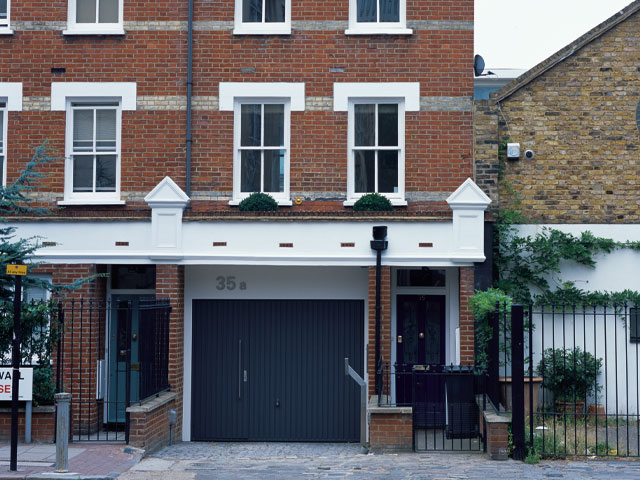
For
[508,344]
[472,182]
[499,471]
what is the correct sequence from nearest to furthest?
[499,471], [472,182], [508,344]

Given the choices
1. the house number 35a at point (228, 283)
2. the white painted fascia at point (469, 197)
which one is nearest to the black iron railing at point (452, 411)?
the white painted fascia at point (469, 197)

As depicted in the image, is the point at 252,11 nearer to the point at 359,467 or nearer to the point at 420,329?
the point at 420,329

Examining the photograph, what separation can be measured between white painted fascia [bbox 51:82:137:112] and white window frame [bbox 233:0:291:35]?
2162 millimetres

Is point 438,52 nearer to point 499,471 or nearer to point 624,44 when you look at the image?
point 624,44

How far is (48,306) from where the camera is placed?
1430 centimetres

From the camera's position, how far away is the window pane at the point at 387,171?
16453 mm

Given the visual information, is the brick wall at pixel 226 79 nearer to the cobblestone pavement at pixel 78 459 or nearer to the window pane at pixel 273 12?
the window pane at pixel 273 12

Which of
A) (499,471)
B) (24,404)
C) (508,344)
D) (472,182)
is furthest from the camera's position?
(508,344)

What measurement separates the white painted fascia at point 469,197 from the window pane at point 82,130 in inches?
259

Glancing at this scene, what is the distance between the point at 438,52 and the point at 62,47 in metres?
6.72

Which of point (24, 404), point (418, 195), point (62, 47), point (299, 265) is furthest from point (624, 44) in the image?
point (24, 404)

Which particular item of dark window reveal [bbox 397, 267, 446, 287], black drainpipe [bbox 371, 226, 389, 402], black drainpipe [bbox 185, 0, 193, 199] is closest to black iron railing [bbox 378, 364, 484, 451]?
black drainpipe [bbox 371, 226, 389, 402]

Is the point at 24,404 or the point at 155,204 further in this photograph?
the point at 155,204

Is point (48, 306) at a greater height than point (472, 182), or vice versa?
point (472, 182)
